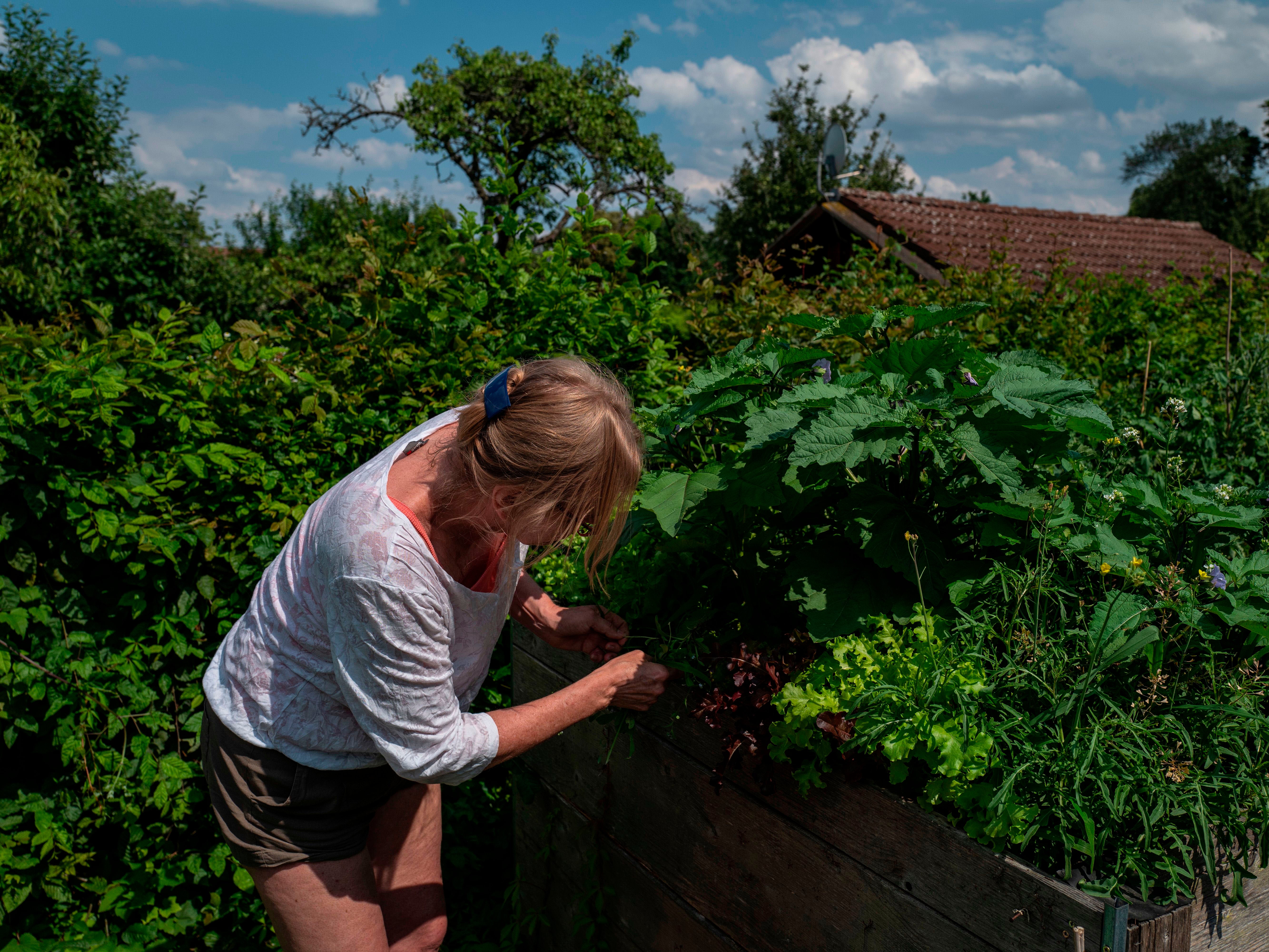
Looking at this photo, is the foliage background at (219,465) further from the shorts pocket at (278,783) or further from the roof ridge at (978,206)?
the roof ridge at (978,206)

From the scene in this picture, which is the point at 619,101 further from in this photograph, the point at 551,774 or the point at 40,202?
the point at 551,774

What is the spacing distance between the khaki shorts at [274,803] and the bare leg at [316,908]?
26 millimetres

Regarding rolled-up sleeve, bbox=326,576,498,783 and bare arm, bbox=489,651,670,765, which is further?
bare arm, bbox=489,651,670,765

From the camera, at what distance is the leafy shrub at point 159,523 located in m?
2.61

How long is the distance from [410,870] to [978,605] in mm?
1593

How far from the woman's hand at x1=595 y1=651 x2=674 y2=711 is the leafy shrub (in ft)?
4.56

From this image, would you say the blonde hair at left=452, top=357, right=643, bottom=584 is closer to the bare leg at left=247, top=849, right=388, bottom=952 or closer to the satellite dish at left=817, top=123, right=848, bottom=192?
the bare leg at left=247, top=849, right=388, bottom=952

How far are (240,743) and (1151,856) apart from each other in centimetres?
173

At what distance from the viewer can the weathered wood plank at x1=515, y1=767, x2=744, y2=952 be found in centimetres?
205

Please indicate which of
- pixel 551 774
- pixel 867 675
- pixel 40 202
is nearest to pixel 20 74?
pixel 40 202

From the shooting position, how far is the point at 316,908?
1.81m

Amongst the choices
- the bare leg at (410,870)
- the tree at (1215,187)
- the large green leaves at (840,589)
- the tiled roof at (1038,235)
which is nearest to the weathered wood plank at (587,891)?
the bare leg at (410,870)

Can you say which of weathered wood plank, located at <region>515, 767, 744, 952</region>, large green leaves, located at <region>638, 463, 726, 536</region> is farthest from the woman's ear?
weathered wood plank, located at <region>515, 767, 744, 952</region>

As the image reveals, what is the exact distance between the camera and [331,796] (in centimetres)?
183
